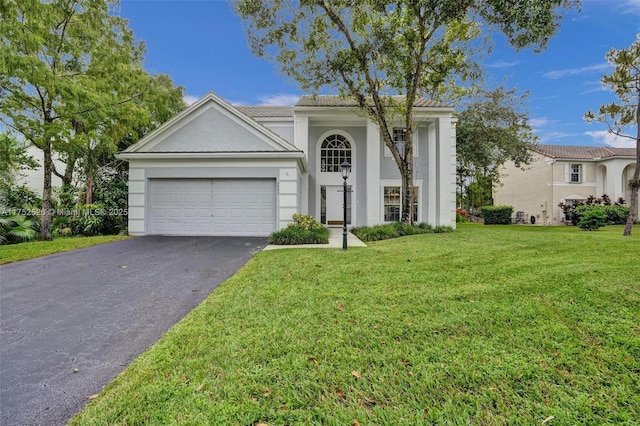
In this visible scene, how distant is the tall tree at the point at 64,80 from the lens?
9.52m


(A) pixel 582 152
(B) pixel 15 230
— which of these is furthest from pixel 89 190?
(A) pixel 582 152

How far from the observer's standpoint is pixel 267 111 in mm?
16266

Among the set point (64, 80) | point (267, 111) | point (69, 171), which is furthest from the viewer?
point (267, 111)

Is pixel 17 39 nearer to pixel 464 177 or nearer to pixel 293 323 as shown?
pixel 293 323

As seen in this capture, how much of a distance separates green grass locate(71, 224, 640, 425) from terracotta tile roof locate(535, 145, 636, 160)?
26650 mm

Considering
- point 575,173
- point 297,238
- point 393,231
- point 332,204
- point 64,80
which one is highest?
point 64,80

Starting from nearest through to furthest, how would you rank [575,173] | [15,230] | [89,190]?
1. [15,230]
2. [89,190]
3. [575,173]

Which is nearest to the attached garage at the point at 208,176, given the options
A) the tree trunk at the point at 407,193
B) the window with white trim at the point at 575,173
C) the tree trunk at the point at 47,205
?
the tree trunk at the point at 47,205

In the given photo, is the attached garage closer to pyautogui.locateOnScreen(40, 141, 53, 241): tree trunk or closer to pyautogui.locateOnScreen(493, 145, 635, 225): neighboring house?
pyautogui.locateOnScreen(40, 141, 53, 241): tree trunk

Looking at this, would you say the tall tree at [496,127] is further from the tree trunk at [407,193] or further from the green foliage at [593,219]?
the tree trunk at [407,193]

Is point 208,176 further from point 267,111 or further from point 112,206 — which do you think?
point 267,111

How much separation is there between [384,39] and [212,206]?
9.17 meters

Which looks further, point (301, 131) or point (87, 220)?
point (301, 131)

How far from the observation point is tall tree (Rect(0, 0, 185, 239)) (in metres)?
9.52
